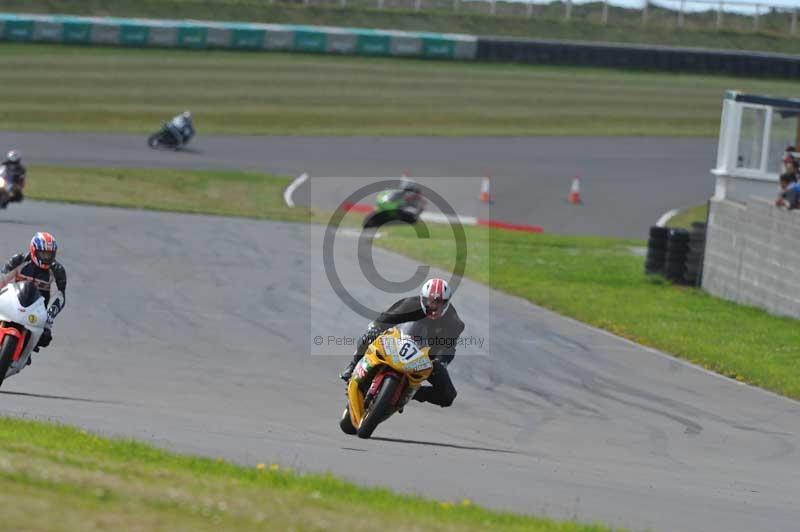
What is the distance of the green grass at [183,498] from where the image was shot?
6530mm

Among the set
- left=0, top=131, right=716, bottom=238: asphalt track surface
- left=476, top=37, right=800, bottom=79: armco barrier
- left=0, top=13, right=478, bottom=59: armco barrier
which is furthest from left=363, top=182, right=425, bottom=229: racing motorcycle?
left=476, top=37, right=800, bottom=79: armco barrier

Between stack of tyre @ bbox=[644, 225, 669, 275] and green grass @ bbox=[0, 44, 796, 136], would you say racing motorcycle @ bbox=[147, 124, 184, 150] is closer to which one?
green grass @ bbox=[0, 44, 796, 136]

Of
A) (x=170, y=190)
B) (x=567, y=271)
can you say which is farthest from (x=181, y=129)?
(x=567, y=271)

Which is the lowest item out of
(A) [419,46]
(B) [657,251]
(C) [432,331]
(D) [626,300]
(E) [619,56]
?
(D) [626,300]

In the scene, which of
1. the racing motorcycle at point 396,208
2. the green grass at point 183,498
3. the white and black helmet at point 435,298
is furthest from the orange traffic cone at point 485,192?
the green grass at point 183,498

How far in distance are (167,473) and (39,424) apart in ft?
8.11

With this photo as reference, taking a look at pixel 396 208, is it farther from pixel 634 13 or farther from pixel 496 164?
pixel 634 13

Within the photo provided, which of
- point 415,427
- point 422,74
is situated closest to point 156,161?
point 422,74

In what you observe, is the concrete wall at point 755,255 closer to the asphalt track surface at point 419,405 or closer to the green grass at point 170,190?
the asphalt track surface at point 419,405

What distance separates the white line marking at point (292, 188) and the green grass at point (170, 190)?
0.16 metres

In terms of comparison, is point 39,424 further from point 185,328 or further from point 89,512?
point 185,328

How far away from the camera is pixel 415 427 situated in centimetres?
1251

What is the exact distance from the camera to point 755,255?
2217 centimetres

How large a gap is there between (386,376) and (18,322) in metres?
3.52
